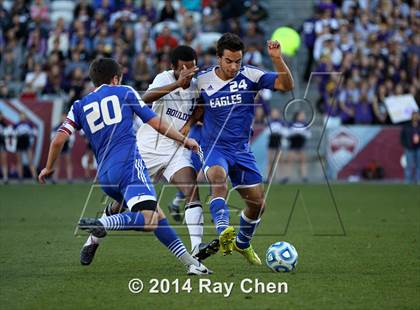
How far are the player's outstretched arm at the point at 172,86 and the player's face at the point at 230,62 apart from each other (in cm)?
35

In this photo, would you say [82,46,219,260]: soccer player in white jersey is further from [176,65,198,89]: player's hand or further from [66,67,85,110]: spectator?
[66,67,85,110]: spectator

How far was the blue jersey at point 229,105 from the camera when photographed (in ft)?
34.3

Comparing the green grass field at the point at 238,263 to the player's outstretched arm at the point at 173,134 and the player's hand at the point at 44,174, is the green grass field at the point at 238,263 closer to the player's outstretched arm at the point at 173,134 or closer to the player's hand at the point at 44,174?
the player's hand at the point at 44,174

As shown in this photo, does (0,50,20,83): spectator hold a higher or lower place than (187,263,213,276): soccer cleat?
lower

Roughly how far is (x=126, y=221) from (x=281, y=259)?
1.84 metres

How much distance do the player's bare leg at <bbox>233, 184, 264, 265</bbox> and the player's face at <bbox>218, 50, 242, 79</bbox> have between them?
4.26ft

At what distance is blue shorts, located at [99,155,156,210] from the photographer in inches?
354

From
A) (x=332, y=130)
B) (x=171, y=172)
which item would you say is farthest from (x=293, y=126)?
(x=171, y=172)

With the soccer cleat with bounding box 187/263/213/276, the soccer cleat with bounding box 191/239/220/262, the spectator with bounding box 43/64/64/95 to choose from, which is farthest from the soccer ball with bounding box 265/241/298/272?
the spectator with bounding box 43/64/64/95

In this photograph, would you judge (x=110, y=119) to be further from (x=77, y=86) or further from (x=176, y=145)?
(x=77, y=86)

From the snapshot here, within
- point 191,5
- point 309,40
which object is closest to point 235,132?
point 309,40

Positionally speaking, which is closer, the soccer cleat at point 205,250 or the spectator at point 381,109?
the soccer cleat at point 205,250

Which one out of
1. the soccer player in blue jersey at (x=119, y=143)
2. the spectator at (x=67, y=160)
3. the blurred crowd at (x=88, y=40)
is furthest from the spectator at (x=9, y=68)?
the soccer player in blue jersey at (x=119, y=143)

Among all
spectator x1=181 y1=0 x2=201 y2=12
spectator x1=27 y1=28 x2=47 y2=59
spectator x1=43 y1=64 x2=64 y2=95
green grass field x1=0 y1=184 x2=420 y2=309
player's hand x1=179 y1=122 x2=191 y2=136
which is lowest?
spectator x1=43 y1=64 x2=64 y2=95
